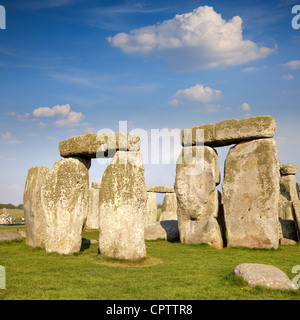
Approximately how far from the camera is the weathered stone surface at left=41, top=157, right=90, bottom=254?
9.64m

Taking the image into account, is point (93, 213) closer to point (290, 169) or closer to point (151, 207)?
point (151, 207)

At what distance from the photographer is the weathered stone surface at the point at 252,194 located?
1152 centimetres

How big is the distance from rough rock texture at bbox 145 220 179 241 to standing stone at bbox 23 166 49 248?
494cm

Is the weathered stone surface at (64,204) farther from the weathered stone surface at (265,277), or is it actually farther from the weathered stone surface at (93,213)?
the weathered stone surface at (93,213)

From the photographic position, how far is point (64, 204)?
9.66m

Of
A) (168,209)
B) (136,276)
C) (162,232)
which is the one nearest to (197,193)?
(162,232)

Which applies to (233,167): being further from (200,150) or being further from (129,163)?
(129,163)

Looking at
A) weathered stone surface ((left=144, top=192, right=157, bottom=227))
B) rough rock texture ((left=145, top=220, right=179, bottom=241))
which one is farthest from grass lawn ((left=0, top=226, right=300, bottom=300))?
weathered stone surface ((left=144, top=192, right=157, bottom=227))

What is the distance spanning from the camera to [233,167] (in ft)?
40.8

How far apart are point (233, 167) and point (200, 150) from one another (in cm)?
152

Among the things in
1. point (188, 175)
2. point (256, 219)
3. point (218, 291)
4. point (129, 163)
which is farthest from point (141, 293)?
point (188, 175)

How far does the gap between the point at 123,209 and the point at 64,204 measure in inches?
82.1

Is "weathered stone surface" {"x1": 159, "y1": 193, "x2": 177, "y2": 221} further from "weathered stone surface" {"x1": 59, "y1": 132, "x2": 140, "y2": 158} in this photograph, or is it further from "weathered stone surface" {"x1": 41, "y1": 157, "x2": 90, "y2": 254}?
"weathered stone surface" {"x1": 59, "y1": 132, "x2": 140, "y2": 158}

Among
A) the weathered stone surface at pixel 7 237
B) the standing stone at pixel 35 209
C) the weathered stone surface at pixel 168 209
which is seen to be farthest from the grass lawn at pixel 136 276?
the weathered stone surface at pixel 168 209
